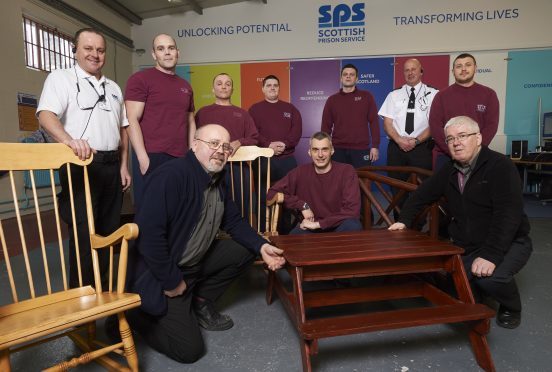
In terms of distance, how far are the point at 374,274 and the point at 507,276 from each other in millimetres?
665

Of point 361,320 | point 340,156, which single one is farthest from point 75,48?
point 340,156

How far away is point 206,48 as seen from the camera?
23.0ft

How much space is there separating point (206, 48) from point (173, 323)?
6.27 m

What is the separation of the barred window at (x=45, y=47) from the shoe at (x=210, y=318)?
4.46 metres

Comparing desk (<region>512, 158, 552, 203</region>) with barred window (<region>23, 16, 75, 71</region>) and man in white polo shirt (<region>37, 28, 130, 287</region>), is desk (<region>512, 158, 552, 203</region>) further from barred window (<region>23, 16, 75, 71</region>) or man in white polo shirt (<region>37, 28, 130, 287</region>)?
barred window (<region>23, 16, 75, 71</region>)

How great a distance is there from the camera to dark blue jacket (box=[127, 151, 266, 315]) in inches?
61.3

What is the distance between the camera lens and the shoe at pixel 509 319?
1.93 meters

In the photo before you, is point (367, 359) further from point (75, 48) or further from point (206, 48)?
point (206, 48)

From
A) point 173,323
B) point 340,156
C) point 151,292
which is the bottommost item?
point 173,323

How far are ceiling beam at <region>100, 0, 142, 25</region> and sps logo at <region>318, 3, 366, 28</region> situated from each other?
338 centimetres

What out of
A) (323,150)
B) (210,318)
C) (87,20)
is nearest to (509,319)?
(323,150)

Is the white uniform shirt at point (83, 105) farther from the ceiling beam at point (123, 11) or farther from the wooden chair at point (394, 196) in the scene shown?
the ceiling beam at point (123, 11)

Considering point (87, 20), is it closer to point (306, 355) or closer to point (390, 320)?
point (306, 355)

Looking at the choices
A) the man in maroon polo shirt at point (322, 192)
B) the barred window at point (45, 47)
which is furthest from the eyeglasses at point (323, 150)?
the barred window at point (45, 47)
